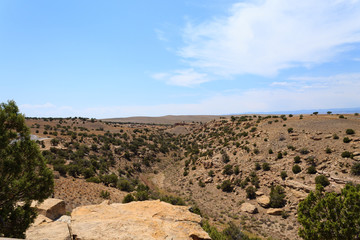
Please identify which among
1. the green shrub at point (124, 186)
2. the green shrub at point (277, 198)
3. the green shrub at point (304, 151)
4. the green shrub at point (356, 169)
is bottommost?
the green shrub at point (277, 198)

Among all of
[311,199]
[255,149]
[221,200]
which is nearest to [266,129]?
[255,149]

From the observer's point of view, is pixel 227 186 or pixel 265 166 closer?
pixel 227 186

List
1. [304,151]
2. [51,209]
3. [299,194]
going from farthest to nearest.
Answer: [304,151] < [299,194] < [51,209]

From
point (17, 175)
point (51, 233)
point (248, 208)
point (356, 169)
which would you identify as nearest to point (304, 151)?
point (356, 169)

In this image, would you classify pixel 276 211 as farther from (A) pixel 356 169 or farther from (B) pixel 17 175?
(B) pixel 17 175

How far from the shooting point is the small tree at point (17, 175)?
25.7 ft

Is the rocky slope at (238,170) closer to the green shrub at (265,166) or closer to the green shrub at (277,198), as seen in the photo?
the green shrub at (265,166)

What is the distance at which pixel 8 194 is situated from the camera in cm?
795

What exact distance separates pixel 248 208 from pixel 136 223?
17657mm

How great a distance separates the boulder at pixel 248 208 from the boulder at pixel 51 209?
61.1ft

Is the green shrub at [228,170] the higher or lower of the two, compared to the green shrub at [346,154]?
lower

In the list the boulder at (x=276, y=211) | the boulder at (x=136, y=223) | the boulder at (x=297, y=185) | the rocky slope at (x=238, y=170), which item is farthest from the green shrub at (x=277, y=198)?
the boulder at (x=136, y=223)

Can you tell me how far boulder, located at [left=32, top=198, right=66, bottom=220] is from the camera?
10688 mm

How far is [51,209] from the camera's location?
11.0 meters
